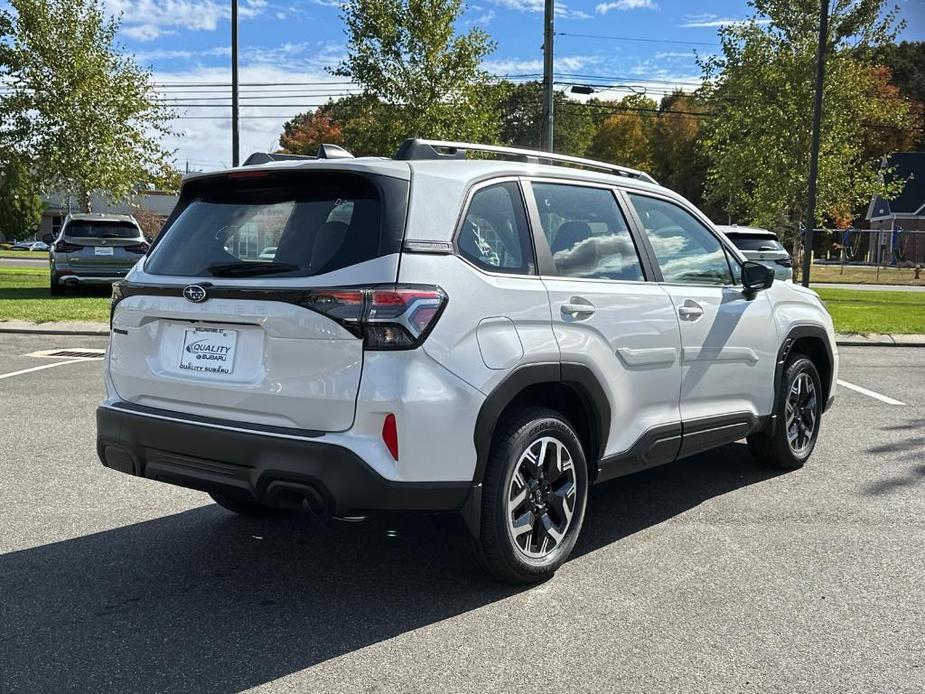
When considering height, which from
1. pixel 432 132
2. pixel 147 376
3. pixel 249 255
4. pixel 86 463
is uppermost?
pixel 432 132

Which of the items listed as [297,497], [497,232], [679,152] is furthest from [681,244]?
[679,152]

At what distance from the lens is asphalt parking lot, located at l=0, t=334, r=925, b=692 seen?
3211 millimetres

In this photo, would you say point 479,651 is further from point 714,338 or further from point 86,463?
point 86,463

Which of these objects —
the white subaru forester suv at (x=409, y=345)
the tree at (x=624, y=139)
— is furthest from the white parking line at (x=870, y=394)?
the tree at (x=624, y=139)

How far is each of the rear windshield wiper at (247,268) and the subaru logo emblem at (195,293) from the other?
10 centimetres

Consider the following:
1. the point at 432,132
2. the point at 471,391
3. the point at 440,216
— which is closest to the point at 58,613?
the point at 471,391

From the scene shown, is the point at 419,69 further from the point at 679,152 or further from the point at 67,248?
the point at 679,152

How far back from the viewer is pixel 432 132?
24.8 m

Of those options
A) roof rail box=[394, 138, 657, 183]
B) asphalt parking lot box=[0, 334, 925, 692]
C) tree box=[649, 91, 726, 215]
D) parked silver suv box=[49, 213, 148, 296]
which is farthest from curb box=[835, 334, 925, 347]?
tree box=[649, 91, 726, 215]

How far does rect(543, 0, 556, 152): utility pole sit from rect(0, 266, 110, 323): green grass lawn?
10.6 meters

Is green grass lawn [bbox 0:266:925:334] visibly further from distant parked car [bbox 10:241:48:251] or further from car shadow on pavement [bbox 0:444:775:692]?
distant parked car [bbox 10:241:48:251]

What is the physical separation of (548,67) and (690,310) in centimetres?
1777

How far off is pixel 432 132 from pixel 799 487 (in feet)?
66.8

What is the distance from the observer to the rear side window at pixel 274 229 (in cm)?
362
